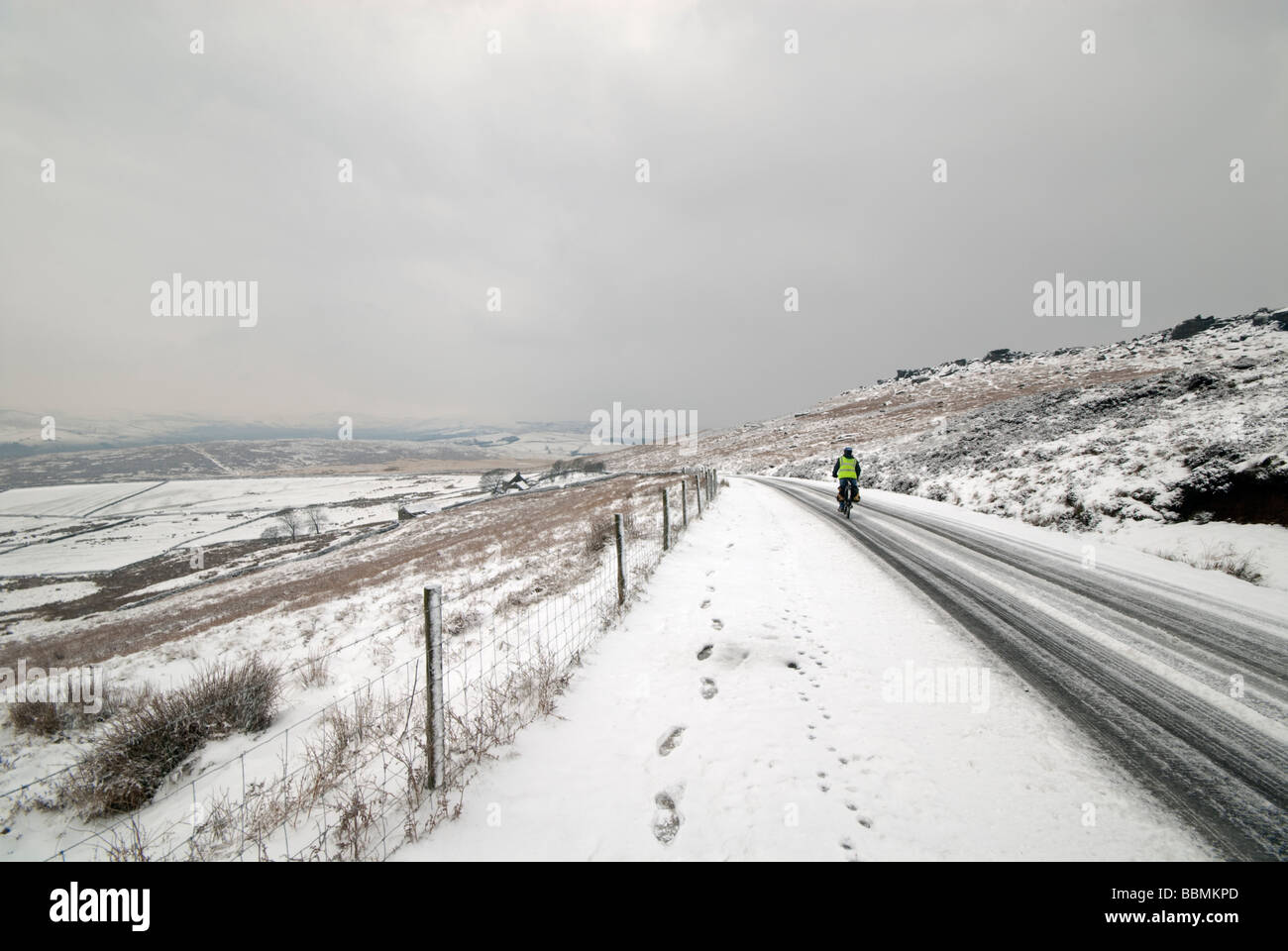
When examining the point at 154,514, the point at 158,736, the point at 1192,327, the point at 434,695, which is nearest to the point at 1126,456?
the point at 434,695

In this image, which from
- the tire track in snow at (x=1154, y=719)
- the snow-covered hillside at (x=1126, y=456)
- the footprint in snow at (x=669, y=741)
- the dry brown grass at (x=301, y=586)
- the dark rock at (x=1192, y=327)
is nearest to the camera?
the tire track in snow at (x=1154, y=719)

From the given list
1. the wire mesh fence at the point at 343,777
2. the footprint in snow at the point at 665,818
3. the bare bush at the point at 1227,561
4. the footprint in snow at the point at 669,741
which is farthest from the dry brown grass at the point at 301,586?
the bare bush at the point at 1227,561

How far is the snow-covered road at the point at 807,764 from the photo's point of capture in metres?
2.59

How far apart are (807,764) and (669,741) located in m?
1.11

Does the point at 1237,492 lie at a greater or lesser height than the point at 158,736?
greater

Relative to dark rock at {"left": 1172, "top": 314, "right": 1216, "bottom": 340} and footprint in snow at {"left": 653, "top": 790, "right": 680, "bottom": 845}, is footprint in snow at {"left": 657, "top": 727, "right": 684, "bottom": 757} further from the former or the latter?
dark rock at {"left": 1172, "top": 314, "right": 1216, "bottom": 340}

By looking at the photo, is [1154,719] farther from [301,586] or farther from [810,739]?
[301,586]

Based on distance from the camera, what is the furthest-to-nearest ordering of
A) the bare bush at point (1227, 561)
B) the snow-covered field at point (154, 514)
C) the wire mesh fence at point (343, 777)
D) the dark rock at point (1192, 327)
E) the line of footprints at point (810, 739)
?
1. the dark rock at point (1192, 327)
2. the snow-covered field at point (154, 514)
3. the bare bush at point (1227, 561)
4. the wire mesh fence at point (343, 777)
5. the line of footprints at point (810, 739)

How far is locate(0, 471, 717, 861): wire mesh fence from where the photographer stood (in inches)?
→ 116

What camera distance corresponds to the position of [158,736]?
4.47m

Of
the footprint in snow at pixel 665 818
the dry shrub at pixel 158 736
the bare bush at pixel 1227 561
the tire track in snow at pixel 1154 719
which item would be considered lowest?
the dry shrub at pixel 158 736

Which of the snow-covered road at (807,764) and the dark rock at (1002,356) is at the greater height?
the dark rock at (1002,356)

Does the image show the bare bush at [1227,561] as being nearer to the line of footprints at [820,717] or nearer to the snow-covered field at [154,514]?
the line of footprints at [820,717]
